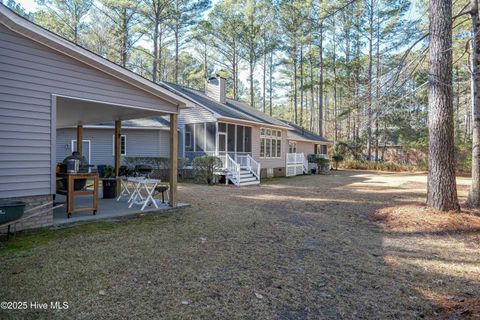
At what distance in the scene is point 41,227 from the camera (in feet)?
17.7

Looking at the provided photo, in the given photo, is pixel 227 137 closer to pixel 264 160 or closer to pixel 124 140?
pixel 264 160

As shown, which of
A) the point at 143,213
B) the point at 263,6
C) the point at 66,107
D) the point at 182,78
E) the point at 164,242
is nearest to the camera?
the point at 164,242

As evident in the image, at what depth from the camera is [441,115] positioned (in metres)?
6.71

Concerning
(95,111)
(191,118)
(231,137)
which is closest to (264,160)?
(231,137)

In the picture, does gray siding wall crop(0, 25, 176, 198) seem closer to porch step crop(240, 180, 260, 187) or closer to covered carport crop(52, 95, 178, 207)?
covered carport crop(52, 95, 178, 207)

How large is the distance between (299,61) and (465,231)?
1129 inches

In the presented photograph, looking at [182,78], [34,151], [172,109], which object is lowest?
[34,151]

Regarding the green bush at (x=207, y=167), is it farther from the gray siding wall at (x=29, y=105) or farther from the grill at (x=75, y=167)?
the gray siding wall at (x=29, y=105)

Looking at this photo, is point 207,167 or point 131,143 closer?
point 207,167

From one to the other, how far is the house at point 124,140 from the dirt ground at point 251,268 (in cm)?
1091

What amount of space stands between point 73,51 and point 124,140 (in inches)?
478

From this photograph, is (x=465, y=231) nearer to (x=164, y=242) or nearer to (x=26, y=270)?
(x=164, y=242)

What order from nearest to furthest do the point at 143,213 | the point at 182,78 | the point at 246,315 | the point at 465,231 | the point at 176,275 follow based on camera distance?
the point at 246,315 < the point at 176,275 < the point at 465,231 < the point at 143,213 < the point at 182,78

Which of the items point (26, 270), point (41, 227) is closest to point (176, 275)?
point (26, 270)
